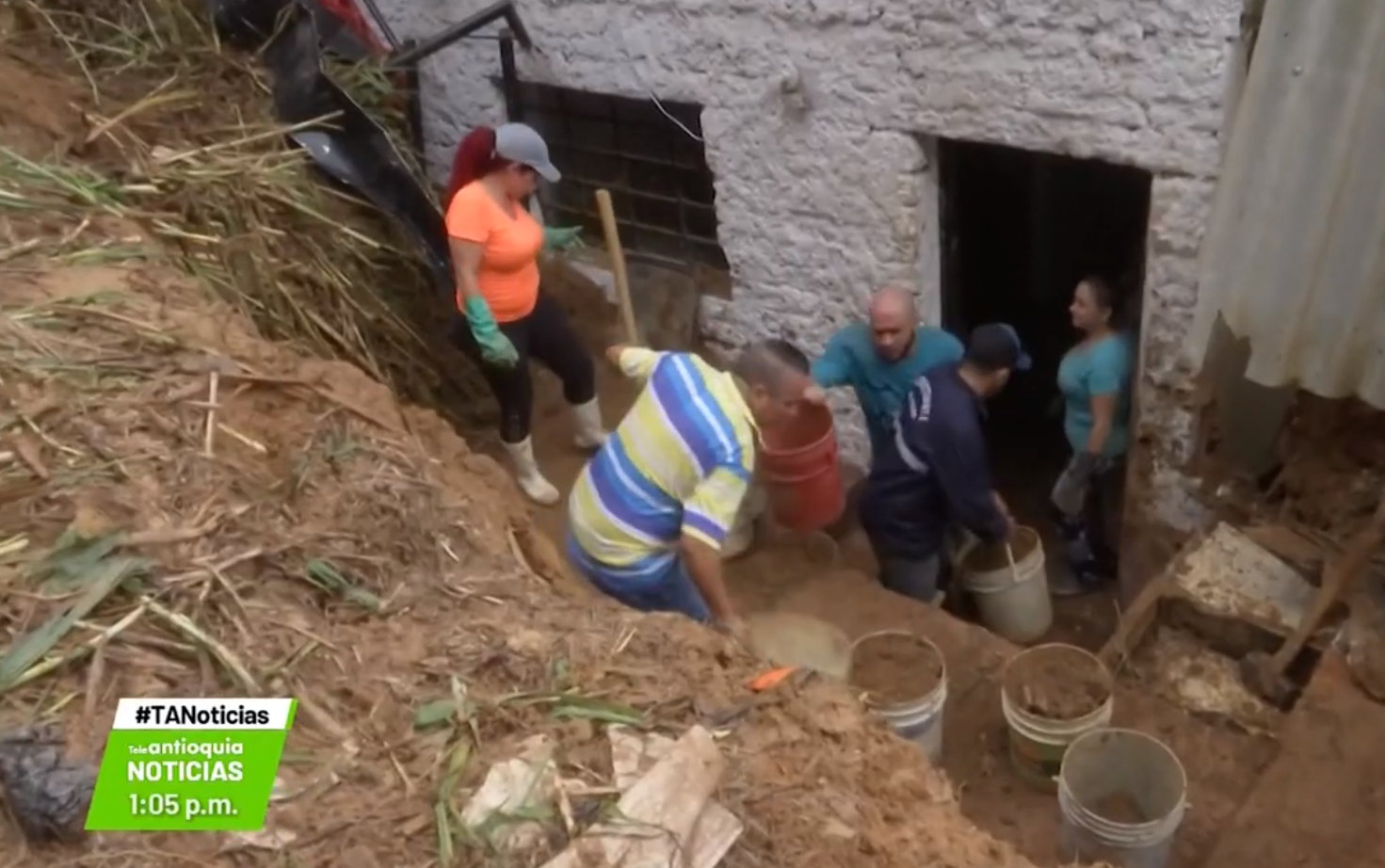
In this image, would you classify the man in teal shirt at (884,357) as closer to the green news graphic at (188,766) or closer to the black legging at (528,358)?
the black legging at (528,358)

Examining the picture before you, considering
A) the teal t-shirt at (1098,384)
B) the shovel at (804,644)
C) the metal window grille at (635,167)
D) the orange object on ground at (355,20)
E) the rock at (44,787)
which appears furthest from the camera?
the metal window grille at (635,167)

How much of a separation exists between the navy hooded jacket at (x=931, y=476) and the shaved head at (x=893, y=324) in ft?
0.60

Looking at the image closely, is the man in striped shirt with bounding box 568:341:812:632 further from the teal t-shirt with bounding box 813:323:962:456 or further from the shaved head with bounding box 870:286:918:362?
the teal t-shirt with bounding box 813:323:962:456

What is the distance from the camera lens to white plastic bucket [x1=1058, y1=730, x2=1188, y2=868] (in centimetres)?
378

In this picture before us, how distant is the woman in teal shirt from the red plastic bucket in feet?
3.50

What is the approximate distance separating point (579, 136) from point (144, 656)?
185 inches

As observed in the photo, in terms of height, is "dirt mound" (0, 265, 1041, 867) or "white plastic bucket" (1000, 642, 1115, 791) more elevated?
"dirt mound" (0, 265, 1041, 867)

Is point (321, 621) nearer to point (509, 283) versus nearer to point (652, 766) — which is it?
point (652, 766)

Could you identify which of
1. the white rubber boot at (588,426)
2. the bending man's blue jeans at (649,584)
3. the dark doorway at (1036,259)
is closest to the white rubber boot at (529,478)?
the white rubber boot at (588,426)

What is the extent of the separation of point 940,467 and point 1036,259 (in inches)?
124

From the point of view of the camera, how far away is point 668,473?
3.81 metres

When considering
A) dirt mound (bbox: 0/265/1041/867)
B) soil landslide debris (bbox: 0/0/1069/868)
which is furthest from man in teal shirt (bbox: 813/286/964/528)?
dirt mound (bbox: 0/265/1041/867)

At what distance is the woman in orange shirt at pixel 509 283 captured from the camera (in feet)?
16.4

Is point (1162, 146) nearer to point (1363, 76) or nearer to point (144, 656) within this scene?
point (1363, 76)
